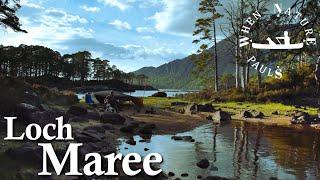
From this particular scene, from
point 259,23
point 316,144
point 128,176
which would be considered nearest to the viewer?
point 259,23

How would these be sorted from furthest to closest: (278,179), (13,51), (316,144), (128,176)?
1. (13,51)
2. (316,144)
3. (278,179)
4. (128,176)

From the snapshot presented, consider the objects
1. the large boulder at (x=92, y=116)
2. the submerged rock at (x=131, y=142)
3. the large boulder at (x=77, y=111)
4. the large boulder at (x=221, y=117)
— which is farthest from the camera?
the large boulder at (x=221, y=117)

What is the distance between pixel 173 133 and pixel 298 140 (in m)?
7.04

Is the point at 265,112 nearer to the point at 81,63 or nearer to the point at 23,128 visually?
the point at 23,128

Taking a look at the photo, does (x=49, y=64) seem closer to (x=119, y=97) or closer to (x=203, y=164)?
(x=119, y=97)

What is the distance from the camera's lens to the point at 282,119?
35375 mm

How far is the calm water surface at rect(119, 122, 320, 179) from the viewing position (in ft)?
52.6

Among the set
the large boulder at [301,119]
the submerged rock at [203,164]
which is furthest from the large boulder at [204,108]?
the submerged rock at [203,164]

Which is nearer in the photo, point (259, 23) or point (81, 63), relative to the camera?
point (259, 23)

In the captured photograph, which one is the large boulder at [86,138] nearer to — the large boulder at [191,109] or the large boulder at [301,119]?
the large boulder at [301,119]

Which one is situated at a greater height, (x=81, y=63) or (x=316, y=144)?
(x=81, y=63)

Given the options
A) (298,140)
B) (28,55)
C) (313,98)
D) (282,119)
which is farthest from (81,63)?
(298,140)

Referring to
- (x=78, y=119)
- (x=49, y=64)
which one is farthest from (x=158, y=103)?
(x=49, y=64)

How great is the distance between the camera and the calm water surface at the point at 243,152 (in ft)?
52.6
